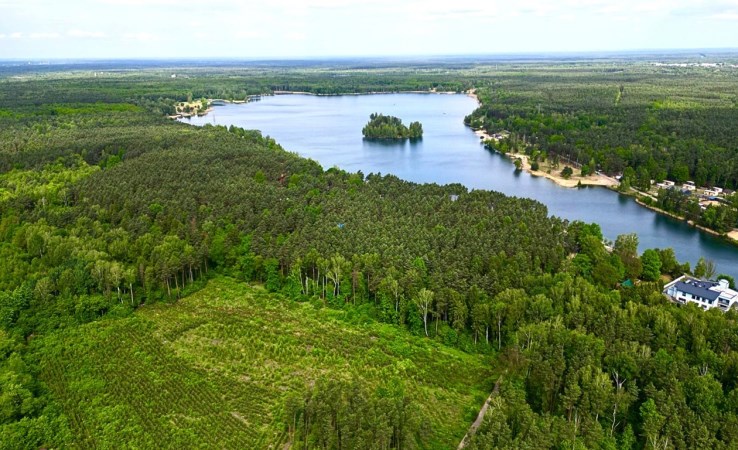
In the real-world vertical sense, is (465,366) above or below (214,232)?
below

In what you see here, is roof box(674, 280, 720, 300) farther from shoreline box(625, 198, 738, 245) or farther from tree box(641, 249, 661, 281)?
shoreline box(625, 198, 738, 245)

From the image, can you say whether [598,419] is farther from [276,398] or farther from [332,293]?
[332,293]

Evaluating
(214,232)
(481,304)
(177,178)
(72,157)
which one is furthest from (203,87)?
(481,304)

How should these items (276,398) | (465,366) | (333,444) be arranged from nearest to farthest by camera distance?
(333,444) → (276,398) → (465,366)

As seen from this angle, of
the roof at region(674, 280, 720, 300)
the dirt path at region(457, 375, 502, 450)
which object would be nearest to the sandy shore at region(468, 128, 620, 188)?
the roof at region(674, 280, 720, 300)

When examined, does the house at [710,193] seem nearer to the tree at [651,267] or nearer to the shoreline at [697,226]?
the shoreline at [697,226]

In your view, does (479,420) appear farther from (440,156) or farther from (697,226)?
(440,156)

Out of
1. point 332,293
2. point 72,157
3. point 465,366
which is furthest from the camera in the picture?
point 72,157

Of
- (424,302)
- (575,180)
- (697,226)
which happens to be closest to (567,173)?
(575,180)
